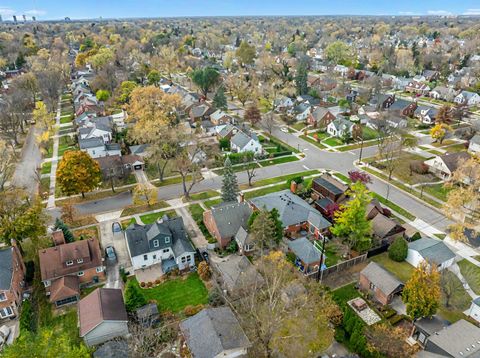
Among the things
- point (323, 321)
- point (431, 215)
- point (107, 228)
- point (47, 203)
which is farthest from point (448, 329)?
point (47, 203)

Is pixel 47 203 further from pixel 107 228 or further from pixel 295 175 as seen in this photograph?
pixel 295 175

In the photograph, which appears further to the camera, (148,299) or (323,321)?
(148,299)

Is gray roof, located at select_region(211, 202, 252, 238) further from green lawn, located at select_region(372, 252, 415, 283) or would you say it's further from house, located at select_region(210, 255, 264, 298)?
green lawn, located at select_region(372, 252, 415, 283)

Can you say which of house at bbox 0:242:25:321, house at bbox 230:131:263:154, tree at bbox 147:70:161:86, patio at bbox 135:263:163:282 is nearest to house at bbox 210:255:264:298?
patio at bbox 135:263:163:282

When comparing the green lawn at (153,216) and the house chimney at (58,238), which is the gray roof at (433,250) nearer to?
the green lawn at (153,216)

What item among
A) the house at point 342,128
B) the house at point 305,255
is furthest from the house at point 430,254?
the house at point 342,128

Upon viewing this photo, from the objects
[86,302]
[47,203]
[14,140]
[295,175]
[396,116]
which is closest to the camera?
[86,302]

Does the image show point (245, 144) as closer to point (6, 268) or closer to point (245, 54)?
point (6, 268)
